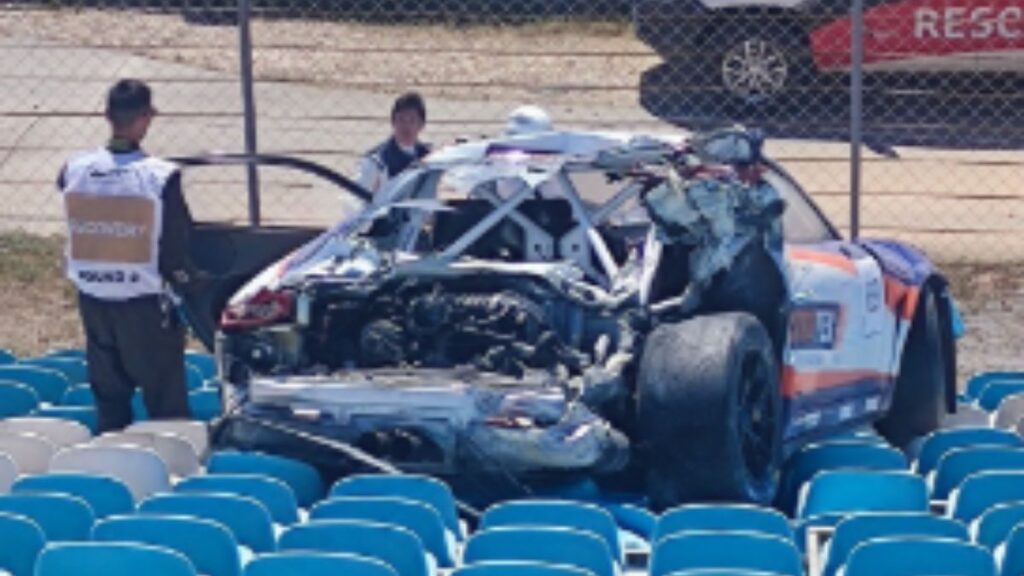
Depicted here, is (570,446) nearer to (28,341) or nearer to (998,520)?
(998,520)

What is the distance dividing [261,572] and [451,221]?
3.57 meters

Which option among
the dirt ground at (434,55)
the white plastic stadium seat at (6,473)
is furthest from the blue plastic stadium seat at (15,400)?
the dirt ground at (434,55)

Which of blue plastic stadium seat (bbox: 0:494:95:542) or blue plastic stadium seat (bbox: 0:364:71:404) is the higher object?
blue plastic stadium seat (bbox: 0:494:95:542)

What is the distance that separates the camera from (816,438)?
1088 centimetres

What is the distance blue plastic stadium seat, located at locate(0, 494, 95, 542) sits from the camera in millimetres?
8820

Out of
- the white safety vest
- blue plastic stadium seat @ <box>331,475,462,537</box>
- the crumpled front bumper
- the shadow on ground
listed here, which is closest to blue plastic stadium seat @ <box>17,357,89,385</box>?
the white safety vest

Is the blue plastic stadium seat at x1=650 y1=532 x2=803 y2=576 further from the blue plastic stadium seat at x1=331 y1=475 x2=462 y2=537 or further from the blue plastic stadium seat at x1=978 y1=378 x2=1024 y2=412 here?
the blue plastic stadium seat at x1=978 y1=378 x2=1024 y2=412

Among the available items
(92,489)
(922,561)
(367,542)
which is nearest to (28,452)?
(92,489)

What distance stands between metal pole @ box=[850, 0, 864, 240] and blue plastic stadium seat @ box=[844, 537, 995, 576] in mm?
6933

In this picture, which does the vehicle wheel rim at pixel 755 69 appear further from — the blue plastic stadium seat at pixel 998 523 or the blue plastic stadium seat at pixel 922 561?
the blue plastic stadium seat at pixel 922 561

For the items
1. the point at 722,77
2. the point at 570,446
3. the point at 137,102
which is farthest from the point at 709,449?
the point at 722,77

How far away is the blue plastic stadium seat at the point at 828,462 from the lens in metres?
10.2

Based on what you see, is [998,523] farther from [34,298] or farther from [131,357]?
[34,298]

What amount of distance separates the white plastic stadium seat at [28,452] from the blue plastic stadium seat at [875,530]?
331cm
